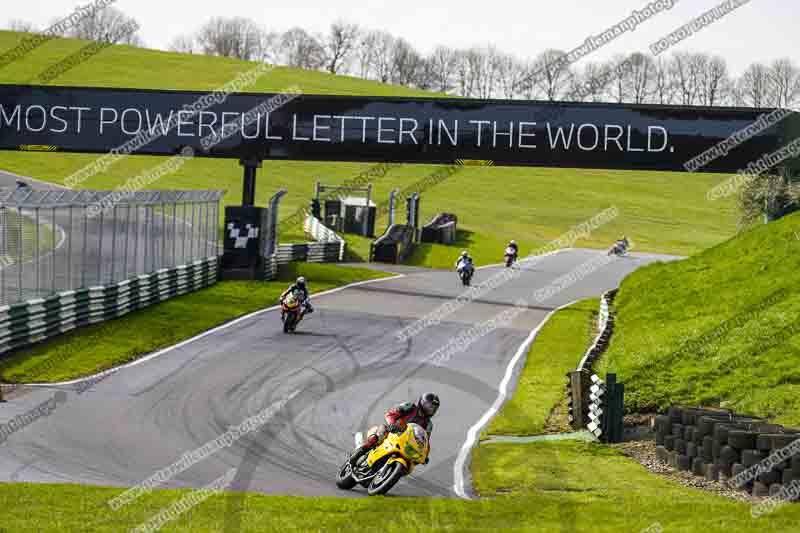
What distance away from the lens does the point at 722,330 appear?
25219mm

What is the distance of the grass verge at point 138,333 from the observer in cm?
2152

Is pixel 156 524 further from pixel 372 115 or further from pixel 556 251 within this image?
pixel 556 251

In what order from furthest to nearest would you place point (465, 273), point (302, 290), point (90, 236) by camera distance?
point (465, 273)
point (302, 290)
point (90, 236)

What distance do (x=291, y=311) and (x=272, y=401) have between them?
7.80 m

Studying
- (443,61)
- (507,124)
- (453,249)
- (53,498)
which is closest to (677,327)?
(507,124)

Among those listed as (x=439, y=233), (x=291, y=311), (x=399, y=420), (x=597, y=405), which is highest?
(x=399, y=420)

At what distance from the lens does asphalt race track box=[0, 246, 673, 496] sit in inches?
572

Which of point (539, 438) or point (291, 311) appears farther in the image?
point (291, 311)

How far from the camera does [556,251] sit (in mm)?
64688

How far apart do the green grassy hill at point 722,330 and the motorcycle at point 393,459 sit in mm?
7645

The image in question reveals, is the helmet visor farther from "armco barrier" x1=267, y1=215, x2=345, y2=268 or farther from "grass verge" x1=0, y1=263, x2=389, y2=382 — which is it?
"armco barrier" x1=267, y1=215, x2=345, y2=268

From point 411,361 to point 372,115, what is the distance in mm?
10927

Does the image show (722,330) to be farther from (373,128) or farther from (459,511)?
(459,511)

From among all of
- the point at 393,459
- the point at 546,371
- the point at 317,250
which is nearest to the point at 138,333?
the point at 546,371
